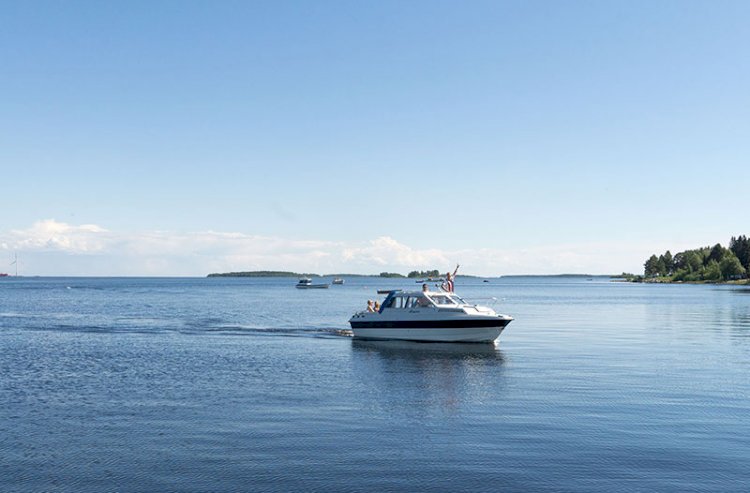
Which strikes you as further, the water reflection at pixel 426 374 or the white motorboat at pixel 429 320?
the white motorboat at pixel 429 320

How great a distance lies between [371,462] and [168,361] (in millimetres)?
23250

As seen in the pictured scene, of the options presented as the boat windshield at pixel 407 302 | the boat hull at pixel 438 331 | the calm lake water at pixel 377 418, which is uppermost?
the boat windshield at pixel 407 302

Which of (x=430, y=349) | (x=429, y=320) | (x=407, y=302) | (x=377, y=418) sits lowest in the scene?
(x=377, y=418)

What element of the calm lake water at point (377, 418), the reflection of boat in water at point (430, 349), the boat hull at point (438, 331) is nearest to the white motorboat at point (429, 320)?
the boat hull at point (438, 331)

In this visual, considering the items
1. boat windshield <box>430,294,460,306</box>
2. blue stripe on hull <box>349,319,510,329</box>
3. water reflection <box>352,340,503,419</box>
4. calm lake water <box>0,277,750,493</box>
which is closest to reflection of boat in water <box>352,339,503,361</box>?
water reflection <box>352,340,503,419</box>

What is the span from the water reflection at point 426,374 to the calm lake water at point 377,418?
157mm

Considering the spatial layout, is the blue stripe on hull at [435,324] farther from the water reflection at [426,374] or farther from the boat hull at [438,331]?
the water reflection at [426,374]

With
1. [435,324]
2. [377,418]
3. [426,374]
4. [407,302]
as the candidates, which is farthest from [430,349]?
[377,418]

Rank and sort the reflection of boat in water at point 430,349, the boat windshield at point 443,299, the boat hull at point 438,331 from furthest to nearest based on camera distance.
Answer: the boat windshield at point 443,299 < the boat hull at point 438,331 < the reflection of boat in water at point 430,349

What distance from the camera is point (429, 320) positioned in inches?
1727

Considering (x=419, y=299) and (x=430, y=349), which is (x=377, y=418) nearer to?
(x=430, y=349)

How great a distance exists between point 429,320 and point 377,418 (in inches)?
875

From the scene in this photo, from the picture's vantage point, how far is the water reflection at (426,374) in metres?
24.7

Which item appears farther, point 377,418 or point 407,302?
point 407,302
